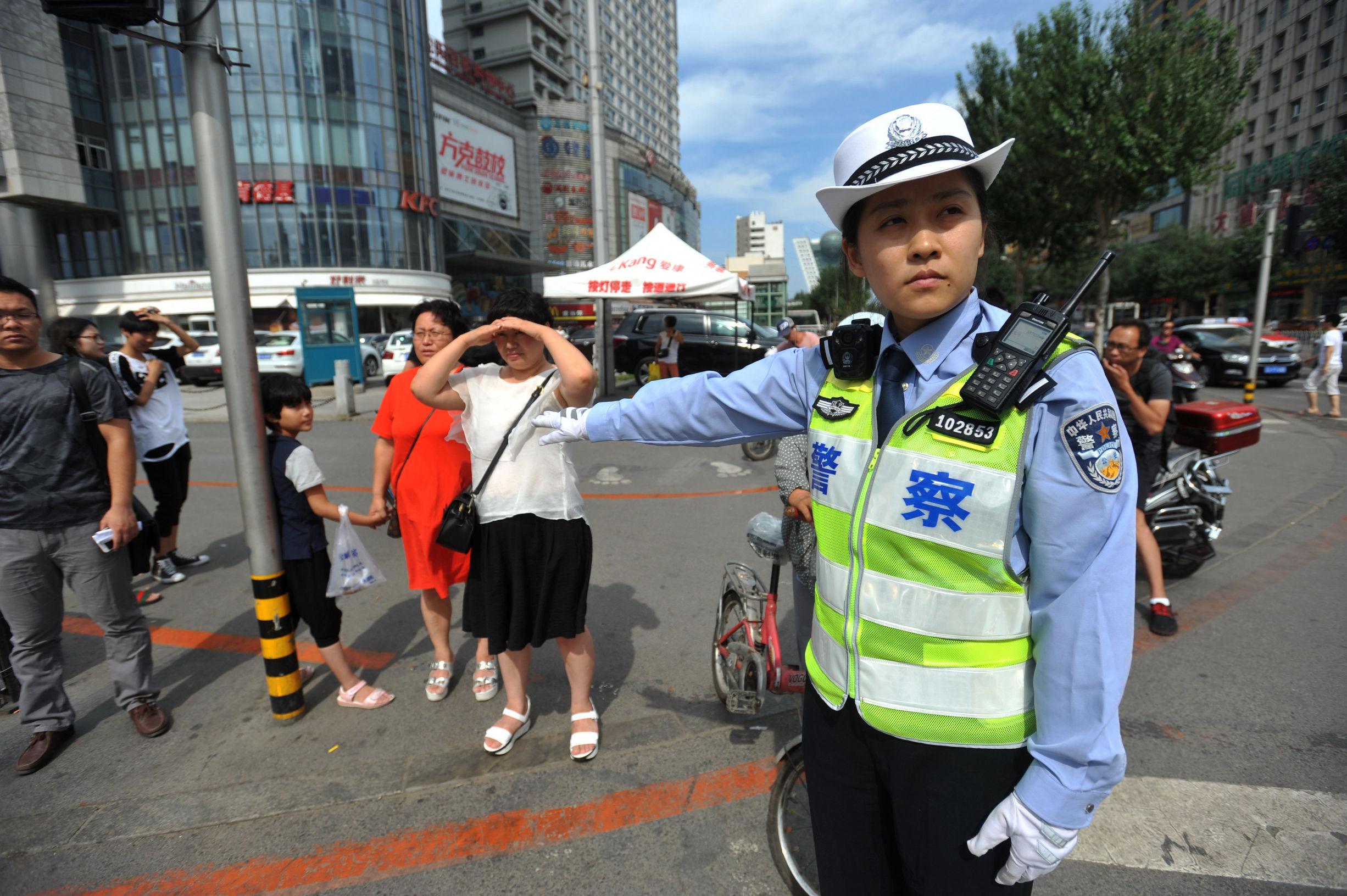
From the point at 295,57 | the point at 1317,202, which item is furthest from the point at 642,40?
the point at 1317,202

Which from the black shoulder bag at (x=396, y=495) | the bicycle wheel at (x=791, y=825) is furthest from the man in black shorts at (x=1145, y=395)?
the black shoulder bag at (x=396, y=495)

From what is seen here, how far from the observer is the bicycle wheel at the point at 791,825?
212cm

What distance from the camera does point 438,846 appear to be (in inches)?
93.6

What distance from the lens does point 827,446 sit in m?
1.36

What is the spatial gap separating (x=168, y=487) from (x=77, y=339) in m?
1.30

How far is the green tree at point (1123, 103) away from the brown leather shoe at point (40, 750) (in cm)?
2009

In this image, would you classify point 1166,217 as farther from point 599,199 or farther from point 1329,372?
point 599,199

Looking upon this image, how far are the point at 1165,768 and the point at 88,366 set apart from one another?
4.74m

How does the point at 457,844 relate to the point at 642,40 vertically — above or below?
below

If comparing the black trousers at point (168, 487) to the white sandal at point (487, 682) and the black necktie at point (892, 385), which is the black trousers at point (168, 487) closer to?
the white sandal at point (487, 682)

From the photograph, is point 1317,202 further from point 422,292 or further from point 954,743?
point 422,292

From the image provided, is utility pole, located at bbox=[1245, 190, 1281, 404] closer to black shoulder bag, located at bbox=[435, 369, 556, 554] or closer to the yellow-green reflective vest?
black shoulder bag, located at bbox=[435, 369, 556, 554]

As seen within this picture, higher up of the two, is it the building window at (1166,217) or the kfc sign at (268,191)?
the building window at (1166,217)

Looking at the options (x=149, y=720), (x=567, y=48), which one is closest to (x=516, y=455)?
(x=149, y=720)
